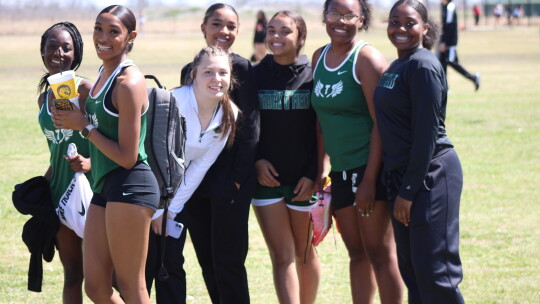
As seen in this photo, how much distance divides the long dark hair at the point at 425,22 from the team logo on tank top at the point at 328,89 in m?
0.56

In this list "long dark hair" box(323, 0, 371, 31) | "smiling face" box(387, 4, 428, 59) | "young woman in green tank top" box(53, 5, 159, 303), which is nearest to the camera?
"young woman in green tank top" box(53, 5, 159, 303)

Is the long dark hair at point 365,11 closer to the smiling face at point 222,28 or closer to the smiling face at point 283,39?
Result: the smiling face at point 283,39

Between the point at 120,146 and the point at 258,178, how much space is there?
1.40 m

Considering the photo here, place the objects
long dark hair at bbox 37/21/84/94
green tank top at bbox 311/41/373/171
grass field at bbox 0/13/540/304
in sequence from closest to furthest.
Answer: green tank top at bbox 311/41/373/171
long dark hair at bbox 37/21/84/94
grass field at bbox 0/13/540/304

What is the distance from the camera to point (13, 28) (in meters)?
56.5

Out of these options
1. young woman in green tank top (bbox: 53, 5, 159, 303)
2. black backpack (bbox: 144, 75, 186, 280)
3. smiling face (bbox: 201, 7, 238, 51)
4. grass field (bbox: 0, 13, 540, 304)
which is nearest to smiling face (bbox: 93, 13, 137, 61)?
young woman in green tank top (bbox: 53, 5, 159, 303)

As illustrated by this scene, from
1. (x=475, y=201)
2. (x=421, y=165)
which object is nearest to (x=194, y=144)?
(x=421, y=165)

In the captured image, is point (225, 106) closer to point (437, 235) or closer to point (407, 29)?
point (407, 29)

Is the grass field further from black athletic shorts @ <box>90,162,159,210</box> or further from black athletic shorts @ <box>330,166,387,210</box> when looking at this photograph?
black athletic shorts @ <box>90,162,159,210</box>

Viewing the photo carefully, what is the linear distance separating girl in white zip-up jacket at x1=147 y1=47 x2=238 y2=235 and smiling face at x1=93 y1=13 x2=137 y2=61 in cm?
73

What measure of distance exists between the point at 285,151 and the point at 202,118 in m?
0.62

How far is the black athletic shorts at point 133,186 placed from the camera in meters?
4.28

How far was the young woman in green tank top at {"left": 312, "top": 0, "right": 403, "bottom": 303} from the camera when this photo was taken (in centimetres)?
484

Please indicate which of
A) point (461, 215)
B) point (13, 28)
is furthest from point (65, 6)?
point (461, 215)
